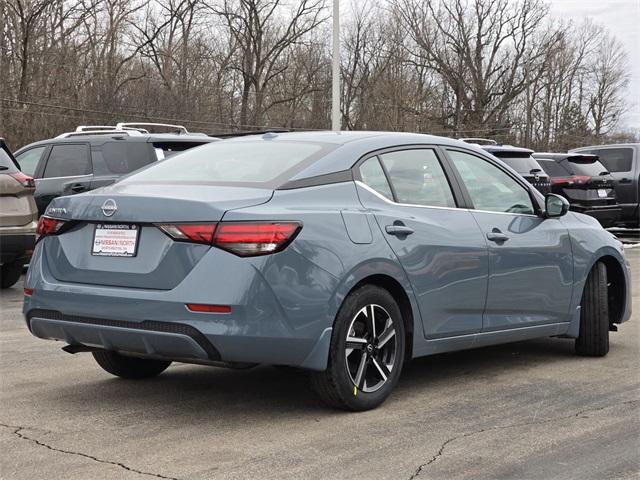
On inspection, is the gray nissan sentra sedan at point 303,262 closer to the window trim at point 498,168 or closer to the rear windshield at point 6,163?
the window trim at point 498,168

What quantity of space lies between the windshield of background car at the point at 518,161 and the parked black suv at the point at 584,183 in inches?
88.9

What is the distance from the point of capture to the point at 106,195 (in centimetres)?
506

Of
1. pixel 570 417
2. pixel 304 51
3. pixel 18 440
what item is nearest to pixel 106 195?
pixel 18 440

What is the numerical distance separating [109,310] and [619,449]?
8.27ft

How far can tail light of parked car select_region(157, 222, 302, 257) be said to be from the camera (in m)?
4.62

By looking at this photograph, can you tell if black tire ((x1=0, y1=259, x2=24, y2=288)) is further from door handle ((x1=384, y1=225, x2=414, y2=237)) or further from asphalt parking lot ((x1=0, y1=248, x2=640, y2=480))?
door handle ((x1=384, y1=225, x2=414, y2=237))

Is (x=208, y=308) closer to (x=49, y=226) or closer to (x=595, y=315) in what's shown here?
(x=49, y=226)

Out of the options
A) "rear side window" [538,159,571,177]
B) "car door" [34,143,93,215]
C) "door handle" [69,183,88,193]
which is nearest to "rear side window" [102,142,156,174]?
"car door" [34,143,93,215]

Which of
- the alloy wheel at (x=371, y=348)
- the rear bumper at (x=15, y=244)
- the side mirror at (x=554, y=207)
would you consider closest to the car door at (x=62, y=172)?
the rear bumper at (x=15, y=244)

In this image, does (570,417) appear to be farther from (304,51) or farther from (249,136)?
(304,51)

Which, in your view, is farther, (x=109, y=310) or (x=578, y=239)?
(x=578, y=239)

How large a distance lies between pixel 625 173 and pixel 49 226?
17.8 metres

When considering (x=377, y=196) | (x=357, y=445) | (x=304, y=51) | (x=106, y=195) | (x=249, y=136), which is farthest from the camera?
(x=304, y=51)

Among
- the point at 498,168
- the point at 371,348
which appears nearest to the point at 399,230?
the point at 371,348
